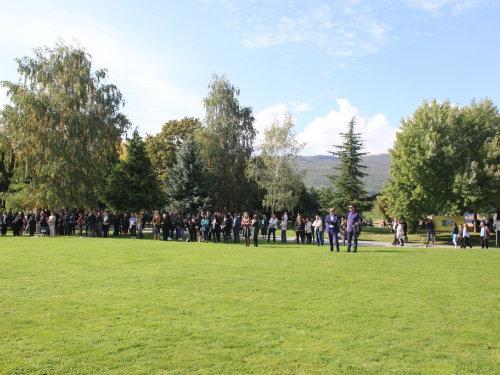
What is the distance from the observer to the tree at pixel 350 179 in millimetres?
50875

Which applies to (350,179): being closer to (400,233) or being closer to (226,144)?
(226,144)

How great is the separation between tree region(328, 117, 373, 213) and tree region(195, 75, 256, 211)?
35.0ft

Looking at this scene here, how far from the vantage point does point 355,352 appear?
5.97m

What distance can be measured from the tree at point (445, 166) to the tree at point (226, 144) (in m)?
18.2

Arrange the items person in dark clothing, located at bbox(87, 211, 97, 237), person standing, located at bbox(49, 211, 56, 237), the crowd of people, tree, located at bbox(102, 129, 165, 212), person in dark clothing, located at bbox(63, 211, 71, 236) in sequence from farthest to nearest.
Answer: tree, located at bbox(102, 129, 165, 212) → person in dark clothing, located at bbox(63, 211, 71, 236) → person in dark clothing, located at bbox(87, 211, 97, 237) → person standing, located at bbox(49, 211, 56, 237) → the crowd of people

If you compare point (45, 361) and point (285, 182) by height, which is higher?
point (285, 182)

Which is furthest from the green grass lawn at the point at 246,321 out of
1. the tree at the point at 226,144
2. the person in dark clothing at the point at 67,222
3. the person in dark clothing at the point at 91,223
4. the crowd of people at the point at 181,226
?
the tree at the point at 226,144

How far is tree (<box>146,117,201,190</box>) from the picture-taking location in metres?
57.5

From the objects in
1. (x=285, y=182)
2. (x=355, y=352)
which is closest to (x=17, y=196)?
(x=285, y=182)

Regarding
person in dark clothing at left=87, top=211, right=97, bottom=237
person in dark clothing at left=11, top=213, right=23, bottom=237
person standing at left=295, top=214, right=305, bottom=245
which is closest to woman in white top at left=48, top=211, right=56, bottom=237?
person in dark clothing at left=87, top=211, right=97, bottom=237

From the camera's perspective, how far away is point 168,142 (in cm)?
5991

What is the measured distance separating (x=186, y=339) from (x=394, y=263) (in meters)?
10.8

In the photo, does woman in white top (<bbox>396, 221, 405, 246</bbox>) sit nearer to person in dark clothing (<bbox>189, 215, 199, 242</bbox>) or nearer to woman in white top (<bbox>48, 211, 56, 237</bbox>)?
person in dark clothing (<bbox>189, 215, 199, 242</bbox>)

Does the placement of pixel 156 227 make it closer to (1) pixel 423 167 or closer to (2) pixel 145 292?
(2) pixel 145 292
